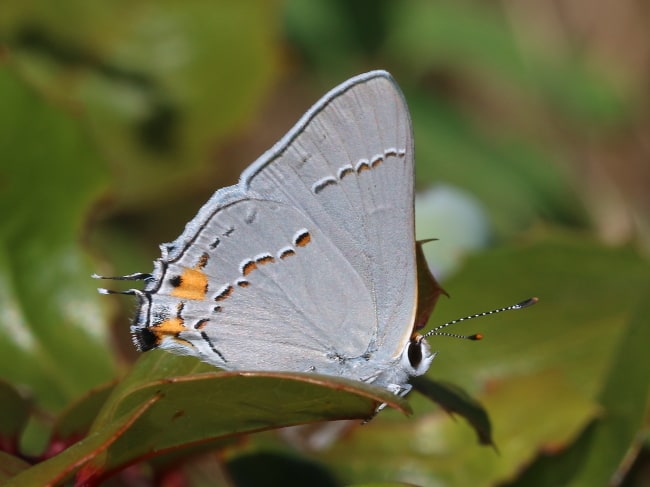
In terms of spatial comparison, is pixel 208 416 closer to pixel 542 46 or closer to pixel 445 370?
pixel 445 370

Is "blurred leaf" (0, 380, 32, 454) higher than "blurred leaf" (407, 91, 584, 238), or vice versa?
"blurred leaf" (0, 380, 32, 454)

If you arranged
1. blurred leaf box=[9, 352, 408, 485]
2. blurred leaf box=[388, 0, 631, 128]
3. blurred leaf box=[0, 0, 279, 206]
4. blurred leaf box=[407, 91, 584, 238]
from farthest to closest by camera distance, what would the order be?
blurred leaf box=[388, 0, 631, 128] → blurred leaf box=[407, 91, 584, 238] → blurred leaf box=[0, 0, 279, 206] → blurred leaf box=[9, 352, 408, 485]

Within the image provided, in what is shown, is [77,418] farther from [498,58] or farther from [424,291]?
[498,58]

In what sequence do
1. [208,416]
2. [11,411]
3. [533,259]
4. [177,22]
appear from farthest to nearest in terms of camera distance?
1. [177,22]
2. [533,259]
3. [11,411]
4. [208,416]

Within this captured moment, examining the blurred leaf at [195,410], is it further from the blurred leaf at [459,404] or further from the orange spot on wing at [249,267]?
the orange spot on wing at [249,267]

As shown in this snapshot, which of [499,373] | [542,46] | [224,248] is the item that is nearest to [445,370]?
[499,373]

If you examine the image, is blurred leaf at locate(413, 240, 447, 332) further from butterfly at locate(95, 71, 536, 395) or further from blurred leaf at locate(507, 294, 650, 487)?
blurred leaf at locate(507, 294, 650, 487)

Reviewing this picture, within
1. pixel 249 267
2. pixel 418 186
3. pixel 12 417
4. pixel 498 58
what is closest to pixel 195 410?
pixel 12 417

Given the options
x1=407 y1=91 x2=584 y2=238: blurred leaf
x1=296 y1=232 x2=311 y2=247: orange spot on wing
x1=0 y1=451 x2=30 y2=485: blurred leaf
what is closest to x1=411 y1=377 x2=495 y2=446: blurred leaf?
x1=296 y1=232 x2=311 y2=247: orange spot on wing
